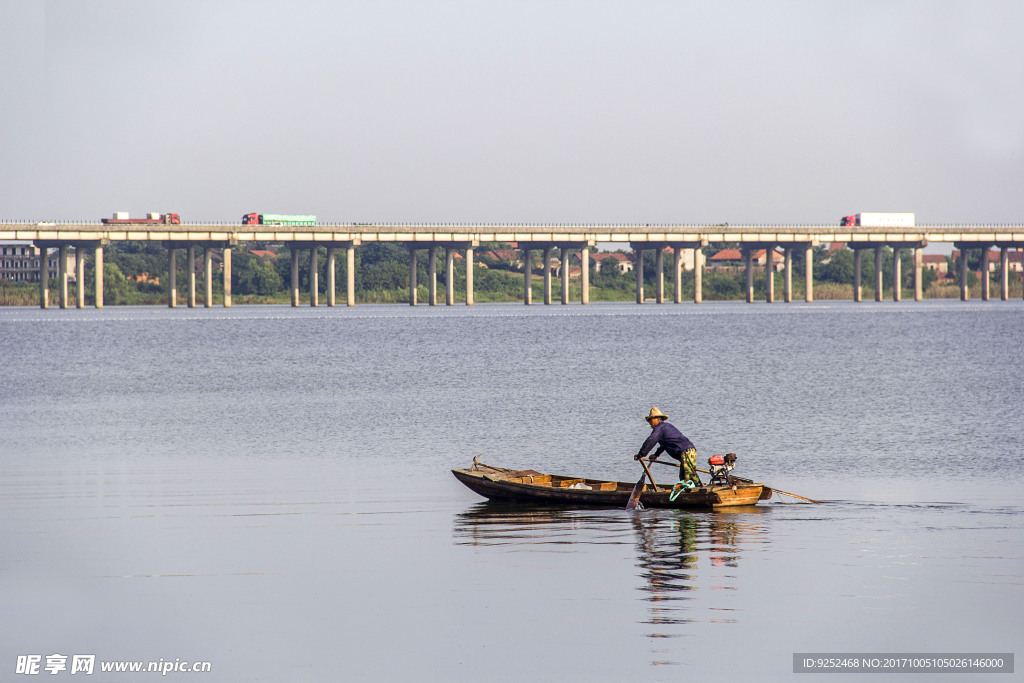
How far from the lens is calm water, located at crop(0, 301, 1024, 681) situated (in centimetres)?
1571

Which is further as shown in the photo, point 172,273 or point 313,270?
point 313,270

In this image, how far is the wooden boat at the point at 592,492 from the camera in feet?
81.5

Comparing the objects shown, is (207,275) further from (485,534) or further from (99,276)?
(485,534)

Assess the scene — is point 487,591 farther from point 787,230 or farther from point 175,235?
point 787,230

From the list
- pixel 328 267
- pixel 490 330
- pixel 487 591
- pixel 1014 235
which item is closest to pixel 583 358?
pixel 490 330

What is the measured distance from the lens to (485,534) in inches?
905

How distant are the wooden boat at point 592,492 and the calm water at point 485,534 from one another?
14.9 inches

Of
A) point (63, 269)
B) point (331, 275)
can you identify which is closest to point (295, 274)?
point (331, 275)

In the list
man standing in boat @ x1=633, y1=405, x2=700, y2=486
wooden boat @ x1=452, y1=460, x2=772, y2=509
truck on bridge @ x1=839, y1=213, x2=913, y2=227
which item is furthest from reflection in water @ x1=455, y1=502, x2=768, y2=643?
truck on bridge @ x1=839, y1=213, x2=913, y2=227

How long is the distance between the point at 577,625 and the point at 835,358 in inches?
2676

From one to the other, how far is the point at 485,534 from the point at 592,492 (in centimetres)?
310

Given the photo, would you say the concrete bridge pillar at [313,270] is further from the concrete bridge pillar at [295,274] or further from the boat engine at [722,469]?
the boat engine at [722,469]

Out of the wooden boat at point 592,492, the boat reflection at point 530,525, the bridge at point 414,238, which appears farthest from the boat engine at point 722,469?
the bridge at point 414,238

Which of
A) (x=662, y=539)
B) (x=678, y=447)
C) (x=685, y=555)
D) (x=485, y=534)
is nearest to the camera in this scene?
(x=685, y=555)
